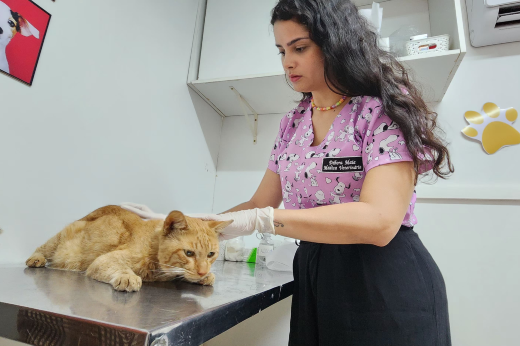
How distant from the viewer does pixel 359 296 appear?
72cm

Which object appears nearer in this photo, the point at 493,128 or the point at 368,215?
the point at 368,215

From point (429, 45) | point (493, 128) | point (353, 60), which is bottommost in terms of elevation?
point (353, 60)

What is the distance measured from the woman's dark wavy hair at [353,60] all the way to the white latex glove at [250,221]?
1.34ft

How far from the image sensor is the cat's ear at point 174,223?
2.47 feet

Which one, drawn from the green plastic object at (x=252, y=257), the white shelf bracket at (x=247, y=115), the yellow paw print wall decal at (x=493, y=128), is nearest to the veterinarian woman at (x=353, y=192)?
the green plastic object at (x=252, y=257)

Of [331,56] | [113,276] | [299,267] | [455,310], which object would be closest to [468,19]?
[331,56]

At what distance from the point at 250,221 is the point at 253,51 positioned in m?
1.20

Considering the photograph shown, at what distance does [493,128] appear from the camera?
1508mm

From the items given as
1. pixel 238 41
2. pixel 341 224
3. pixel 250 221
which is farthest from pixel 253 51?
pixel 341 224

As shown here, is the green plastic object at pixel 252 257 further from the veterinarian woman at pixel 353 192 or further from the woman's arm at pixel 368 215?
the woman's arm at pixel 368 215

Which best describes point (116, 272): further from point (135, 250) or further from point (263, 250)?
point (263, 250)

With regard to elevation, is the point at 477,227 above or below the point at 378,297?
above

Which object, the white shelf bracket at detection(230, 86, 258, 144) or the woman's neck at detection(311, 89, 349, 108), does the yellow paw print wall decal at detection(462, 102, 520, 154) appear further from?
the white shelf bracket at detection(230, 86, 258, 144)

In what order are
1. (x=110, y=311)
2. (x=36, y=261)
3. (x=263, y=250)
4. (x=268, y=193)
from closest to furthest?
1. (x=110, y=311)
2. (x=36, y=261)
3. (x=268, y=193)
4. (x=263, y=250)
